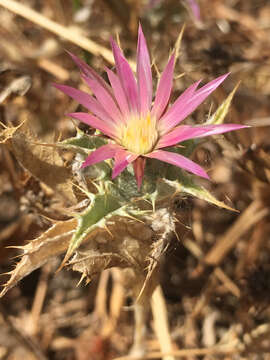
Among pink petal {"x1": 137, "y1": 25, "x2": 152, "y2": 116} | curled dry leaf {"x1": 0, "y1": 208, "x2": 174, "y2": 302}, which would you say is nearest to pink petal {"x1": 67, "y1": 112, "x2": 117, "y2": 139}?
pink petal {"x1": 137, "y1": 25, "x2": 152, "y2": 116}

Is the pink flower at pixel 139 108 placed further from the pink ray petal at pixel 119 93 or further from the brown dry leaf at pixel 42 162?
the brown dry leaf at pixel 42 162

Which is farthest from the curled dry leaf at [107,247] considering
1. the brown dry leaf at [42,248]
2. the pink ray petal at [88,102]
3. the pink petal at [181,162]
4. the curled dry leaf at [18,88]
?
the curled dry leaf at [18,88]

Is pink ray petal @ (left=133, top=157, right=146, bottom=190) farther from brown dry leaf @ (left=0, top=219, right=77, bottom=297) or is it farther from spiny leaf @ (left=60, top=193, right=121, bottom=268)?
brown dry leaf @ (left=0, top=219, right=77, bottom=297)

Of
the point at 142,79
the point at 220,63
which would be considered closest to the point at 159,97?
the point at 142,79

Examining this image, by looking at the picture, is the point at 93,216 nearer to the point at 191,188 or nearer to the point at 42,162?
the point at 191,188

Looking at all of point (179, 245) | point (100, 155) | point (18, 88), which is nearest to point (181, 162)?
point (100, 155)

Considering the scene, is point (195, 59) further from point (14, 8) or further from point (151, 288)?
point (151, 288)

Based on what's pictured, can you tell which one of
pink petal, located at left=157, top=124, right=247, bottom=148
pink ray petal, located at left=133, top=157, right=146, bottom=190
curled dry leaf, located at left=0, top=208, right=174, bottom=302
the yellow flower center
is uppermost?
the yellow flower center
